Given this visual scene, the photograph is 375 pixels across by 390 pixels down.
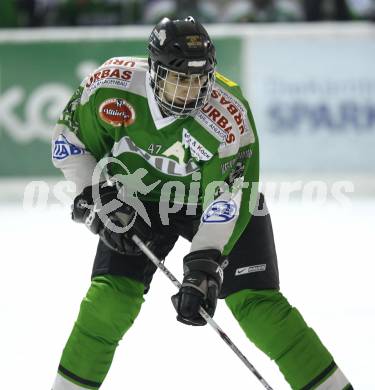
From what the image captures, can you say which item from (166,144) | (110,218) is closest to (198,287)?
(110,218)

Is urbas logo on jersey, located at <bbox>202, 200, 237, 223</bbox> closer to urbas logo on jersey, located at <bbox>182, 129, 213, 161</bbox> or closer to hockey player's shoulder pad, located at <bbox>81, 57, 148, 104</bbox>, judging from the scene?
urbas logo on jersey, located at <bbox>182, 129, 213, 161</bbox>

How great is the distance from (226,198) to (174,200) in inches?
11.5

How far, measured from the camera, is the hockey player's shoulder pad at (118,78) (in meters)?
3.43

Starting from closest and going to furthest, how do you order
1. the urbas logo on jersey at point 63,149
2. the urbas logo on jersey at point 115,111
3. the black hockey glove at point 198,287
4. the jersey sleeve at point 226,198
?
the black hockey glove at point 198,287 → the jersey sleeve at point 226,198 → the urbas logo on jersey at point 115,111 → the urbas logo on jersey at point 63,149

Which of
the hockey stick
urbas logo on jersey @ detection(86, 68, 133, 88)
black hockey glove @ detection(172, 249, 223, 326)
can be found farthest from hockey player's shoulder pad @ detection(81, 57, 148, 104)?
black hockey glove @ detection(172, 249, 223, 326)

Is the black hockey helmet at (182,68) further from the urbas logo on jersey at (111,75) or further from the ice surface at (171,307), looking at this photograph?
the ice surface at (171,307)

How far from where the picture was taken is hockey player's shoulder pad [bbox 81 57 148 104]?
3434 millimetres

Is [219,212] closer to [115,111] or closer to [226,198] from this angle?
[226,198]

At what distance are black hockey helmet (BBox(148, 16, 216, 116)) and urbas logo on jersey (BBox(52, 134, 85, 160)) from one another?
391 millimetres

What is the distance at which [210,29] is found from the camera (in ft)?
27.3

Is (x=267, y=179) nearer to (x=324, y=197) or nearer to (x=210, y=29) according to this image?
(x=324, y=197)

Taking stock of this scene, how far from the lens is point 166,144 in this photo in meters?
3.42

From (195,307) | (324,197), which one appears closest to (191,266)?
(195,307)

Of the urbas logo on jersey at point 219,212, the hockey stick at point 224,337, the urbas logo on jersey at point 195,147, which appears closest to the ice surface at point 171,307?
the hockey stick at point 224,337
